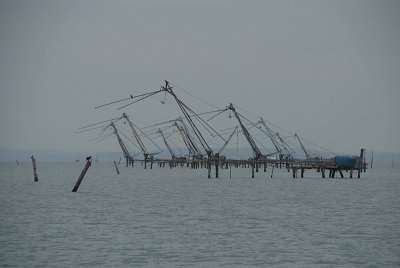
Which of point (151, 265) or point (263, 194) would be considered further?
point (263, 194)

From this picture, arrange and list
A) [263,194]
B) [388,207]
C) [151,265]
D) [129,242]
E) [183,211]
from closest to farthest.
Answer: [151,265], [129,242], [183,211], [388,207], [263,194]

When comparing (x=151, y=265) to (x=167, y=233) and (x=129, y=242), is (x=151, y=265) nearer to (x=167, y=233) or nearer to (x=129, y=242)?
(x=129, y=242)

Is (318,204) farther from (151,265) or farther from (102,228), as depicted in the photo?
(151,265)

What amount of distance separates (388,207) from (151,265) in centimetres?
2650

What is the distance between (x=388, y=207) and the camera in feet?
151

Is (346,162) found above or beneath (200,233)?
above

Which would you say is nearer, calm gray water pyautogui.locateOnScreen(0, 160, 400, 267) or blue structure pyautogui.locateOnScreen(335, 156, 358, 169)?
calm gray water pyautogui.locateOnScreen(0, 160, 400, 267)

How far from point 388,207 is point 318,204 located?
4382 mm

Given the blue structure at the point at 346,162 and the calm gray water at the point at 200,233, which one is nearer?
the calm gray water at the point at 200,233

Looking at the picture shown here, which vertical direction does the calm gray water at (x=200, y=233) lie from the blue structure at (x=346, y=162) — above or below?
below

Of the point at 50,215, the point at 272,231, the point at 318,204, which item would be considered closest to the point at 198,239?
the point at 272,231

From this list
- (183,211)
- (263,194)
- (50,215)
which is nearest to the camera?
(50,215)

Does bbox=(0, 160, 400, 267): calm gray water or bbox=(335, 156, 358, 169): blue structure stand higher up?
bbox=(335, 156, 358, 169): blue structure

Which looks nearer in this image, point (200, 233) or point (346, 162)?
point (200, 233)
